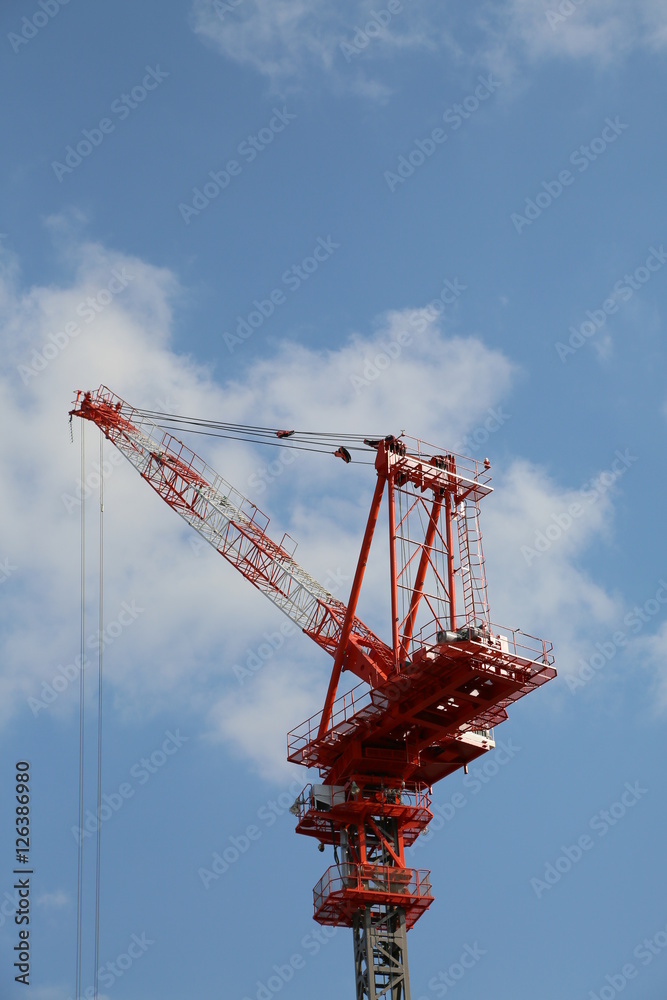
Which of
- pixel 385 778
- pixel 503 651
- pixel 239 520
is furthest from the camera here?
pixel 239 520

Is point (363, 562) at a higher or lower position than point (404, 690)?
higher

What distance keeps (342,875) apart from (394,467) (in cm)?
1808

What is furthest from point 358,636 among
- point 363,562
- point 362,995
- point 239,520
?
point 362,995

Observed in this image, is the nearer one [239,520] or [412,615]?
[412,615]

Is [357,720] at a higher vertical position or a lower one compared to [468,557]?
lower

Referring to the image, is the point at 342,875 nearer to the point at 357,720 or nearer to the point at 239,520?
the point at 357,720

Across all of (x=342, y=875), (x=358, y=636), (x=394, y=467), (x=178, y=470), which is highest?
(x=178, y=470)

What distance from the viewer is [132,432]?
83625 millimetres

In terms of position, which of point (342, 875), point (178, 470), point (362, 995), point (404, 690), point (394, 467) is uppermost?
point (178, 470)

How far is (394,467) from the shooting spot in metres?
74.4

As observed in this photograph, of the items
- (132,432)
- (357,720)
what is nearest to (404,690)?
(357,720)

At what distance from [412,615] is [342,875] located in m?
11.6

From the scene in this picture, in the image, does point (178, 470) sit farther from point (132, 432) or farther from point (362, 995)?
point (362, 995)

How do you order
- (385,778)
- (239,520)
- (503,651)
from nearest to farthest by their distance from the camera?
(503,651) → (385,778) → (239,520)
